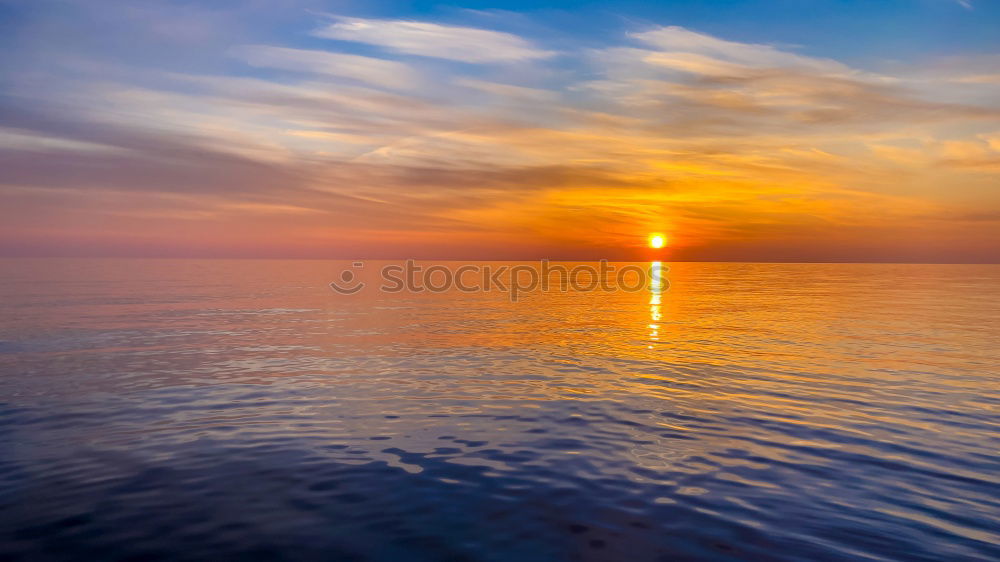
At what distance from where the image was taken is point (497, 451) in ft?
47.9

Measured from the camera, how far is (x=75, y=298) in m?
62.8

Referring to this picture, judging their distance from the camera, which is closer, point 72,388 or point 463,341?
point 72,388

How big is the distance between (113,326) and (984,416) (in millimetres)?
45149

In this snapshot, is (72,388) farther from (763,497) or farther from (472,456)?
(763,497)

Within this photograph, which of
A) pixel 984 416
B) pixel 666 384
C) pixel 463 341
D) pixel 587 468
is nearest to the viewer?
pixel 587 468

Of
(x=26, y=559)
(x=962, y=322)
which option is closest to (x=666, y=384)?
(x=26, y=559)

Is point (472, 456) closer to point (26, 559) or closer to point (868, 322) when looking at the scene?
point (26, 559)

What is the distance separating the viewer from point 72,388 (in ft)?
71.0

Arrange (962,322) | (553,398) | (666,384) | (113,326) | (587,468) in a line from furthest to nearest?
1. (962,322)
2. (113,326)
3. (666,384)
4. (553,398)
5. (587,468)

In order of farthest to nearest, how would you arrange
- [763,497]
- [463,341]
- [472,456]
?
[463,341], [472,456], [763,497]

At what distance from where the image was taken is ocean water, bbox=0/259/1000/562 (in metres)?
9.83

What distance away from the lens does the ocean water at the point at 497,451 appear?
9828 mm

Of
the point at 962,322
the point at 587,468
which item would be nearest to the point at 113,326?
the point at 587,468

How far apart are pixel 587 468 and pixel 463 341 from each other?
23.2 metres
